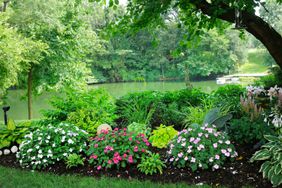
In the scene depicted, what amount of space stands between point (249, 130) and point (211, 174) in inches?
36.3

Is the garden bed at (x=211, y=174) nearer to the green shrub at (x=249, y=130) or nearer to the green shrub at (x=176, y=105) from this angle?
the green shrub at (x=249, y=130)

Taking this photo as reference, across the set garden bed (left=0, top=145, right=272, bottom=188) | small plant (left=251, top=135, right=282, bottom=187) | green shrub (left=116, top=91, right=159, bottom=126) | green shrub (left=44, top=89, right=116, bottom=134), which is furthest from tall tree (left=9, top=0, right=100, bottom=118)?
small plant (left=251, top=135, right=282, bottom=187)

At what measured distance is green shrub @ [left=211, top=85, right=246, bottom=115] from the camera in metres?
5.66

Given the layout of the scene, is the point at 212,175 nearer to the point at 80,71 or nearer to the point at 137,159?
the point at 137,159

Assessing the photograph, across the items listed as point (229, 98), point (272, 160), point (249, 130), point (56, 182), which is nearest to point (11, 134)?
point (56, 182)

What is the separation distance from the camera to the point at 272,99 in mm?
4887

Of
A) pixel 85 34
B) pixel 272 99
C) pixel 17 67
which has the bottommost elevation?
pixel 272 99

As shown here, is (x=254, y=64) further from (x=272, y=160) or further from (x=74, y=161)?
(x=74, y=161)

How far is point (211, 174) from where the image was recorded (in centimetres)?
407

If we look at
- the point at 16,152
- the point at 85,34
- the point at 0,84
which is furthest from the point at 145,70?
the point at 16,152

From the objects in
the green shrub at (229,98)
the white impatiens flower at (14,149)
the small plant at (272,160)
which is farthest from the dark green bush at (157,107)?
the small plant at (272,160)

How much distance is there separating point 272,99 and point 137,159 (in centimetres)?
214

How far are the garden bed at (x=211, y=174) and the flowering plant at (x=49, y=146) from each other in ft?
0.61

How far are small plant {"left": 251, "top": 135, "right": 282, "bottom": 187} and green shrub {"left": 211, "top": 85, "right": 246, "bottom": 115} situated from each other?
1.51 metres
